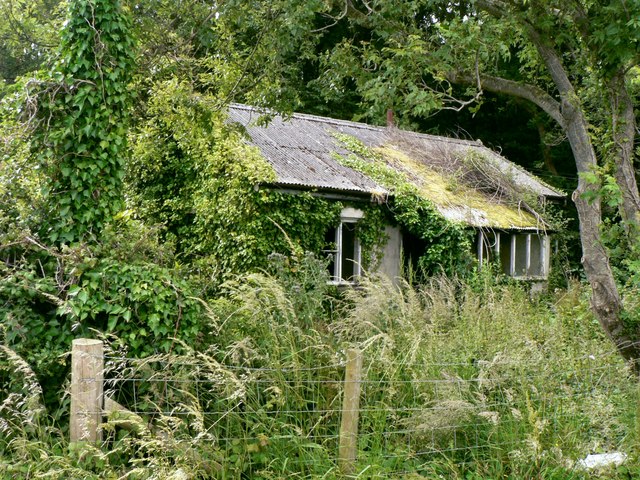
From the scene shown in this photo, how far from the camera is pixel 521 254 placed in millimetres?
20688

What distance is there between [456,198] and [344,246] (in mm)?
3840

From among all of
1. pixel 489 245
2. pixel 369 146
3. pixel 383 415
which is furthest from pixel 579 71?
pixel 369 146

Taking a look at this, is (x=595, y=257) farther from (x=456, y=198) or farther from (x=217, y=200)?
(x=456, y=198)

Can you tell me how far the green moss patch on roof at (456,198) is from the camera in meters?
17.8

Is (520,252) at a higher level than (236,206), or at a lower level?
lower

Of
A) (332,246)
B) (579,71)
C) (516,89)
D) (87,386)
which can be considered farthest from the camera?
(332,246)

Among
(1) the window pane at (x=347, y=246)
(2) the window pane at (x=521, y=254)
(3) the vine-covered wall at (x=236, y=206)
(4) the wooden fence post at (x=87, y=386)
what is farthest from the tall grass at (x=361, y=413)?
(2) the window pane at (x=521, y=254)

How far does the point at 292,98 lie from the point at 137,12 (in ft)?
8.88

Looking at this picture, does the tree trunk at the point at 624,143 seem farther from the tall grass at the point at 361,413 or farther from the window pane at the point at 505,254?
the window pane at the point at 505,254

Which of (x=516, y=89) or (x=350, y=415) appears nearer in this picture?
(x=350, y=415)

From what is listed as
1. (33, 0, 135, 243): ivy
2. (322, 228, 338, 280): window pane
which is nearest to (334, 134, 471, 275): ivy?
(322, 228, 338, 280): window pane

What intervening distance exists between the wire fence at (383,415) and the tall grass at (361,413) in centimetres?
2

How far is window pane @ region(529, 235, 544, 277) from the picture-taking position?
2108 cm

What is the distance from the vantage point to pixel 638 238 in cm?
723
